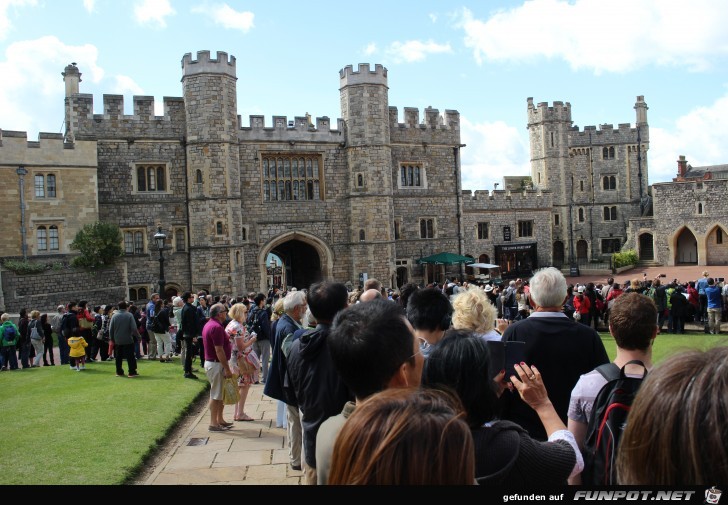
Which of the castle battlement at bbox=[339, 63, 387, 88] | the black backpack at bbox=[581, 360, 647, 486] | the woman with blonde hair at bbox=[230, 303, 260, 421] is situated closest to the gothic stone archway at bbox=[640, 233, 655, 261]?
the castle battlement at bbox=[339, 63, 387, 88]

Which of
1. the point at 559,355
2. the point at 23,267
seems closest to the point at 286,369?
the point at 559,355

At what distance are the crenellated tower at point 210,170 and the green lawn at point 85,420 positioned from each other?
1294cm

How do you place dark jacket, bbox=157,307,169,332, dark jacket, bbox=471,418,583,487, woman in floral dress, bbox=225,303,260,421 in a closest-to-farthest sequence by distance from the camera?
dark jacket, bbox=471,418,583,487 → woman in floral dress, bbox=225,303,260,421 → dark jacket, bbox=157,307,169,332

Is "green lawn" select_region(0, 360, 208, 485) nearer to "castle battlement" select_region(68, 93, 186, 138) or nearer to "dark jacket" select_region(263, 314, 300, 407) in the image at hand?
"dark jacket" select_region(263, 314, 300, 407)

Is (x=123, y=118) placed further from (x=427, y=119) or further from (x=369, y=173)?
(x=427, y=119)

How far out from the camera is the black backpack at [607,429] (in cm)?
289

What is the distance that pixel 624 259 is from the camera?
38.7 meters

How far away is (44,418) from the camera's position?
8734mm

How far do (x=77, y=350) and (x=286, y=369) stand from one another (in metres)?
8.76

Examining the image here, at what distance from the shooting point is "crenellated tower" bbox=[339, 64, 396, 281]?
28.2m

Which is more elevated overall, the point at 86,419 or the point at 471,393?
the point at 471,393

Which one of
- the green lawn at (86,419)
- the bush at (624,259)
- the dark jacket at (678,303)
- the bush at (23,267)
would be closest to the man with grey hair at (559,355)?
the green lawn at (86,419)

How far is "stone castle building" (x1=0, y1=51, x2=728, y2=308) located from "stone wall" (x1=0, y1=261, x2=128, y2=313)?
2.42ft

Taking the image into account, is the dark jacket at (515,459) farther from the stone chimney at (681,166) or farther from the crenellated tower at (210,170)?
the stone chimney at (681,166)
